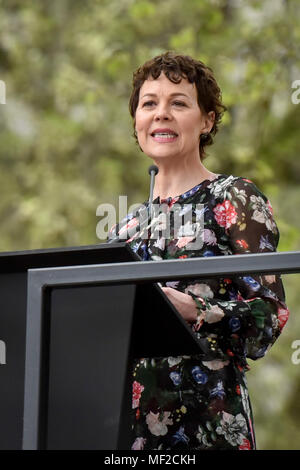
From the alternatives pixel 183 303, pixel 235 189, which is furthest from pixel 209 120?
pixel 183 303

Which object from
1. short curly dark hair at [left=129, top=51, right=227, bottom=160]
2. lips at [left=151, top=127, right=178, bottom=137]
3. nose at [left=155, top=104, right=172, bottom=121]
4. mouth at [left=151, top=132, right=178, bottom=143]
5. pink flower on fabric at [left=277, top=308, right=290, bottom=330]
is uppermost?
short curly dark hair at [left=129, top=51, right=227, bottom=160]

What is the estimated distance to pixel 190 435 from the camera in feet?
7.34

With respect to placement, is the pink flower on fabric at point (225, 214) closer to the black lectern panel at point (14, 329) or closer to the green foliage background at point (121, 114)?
the black lectern panel at point (14, 329)

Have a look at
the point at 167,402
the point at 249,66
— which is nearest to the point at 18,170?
the point at 249,66

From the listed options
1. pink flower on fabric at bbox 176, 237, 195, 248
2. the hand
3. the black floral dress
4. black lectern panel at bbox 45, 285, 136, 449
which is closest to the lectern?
black lectern panel at bbox 45, 285, 136, 449

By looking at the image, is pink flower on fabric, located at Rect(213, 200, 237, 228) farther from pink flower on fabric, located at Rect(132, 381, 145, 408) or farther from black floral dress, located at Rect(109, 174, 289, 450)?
pink flower on fabric, located at Rect(132, 381, 145, 408)

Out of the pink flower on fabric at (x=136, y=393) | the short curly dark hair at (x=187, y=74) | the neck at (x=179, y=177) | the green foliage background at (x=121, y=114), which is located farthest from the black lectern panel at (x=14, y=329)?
the green foliage background at (x=121, y=114)

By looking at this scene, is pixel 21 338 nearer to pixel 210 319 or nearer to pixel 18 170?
pixel 210 319

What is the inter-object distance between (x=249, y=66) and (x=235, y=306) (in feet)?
19.4

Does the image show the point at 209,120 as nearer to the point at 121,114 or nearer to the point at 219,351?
the point at 219,351

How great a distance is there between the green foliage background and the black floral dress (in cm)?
494

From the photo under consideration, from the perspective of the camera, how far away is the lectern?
1721mm

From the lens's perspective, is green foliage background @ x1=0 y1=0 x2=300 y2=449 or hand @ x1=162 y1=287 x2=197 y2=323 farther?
green foliage background @ x1=0 y1=0 x2=300 y2=449

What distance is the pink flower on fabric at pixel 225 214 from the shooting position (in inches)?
92.0
